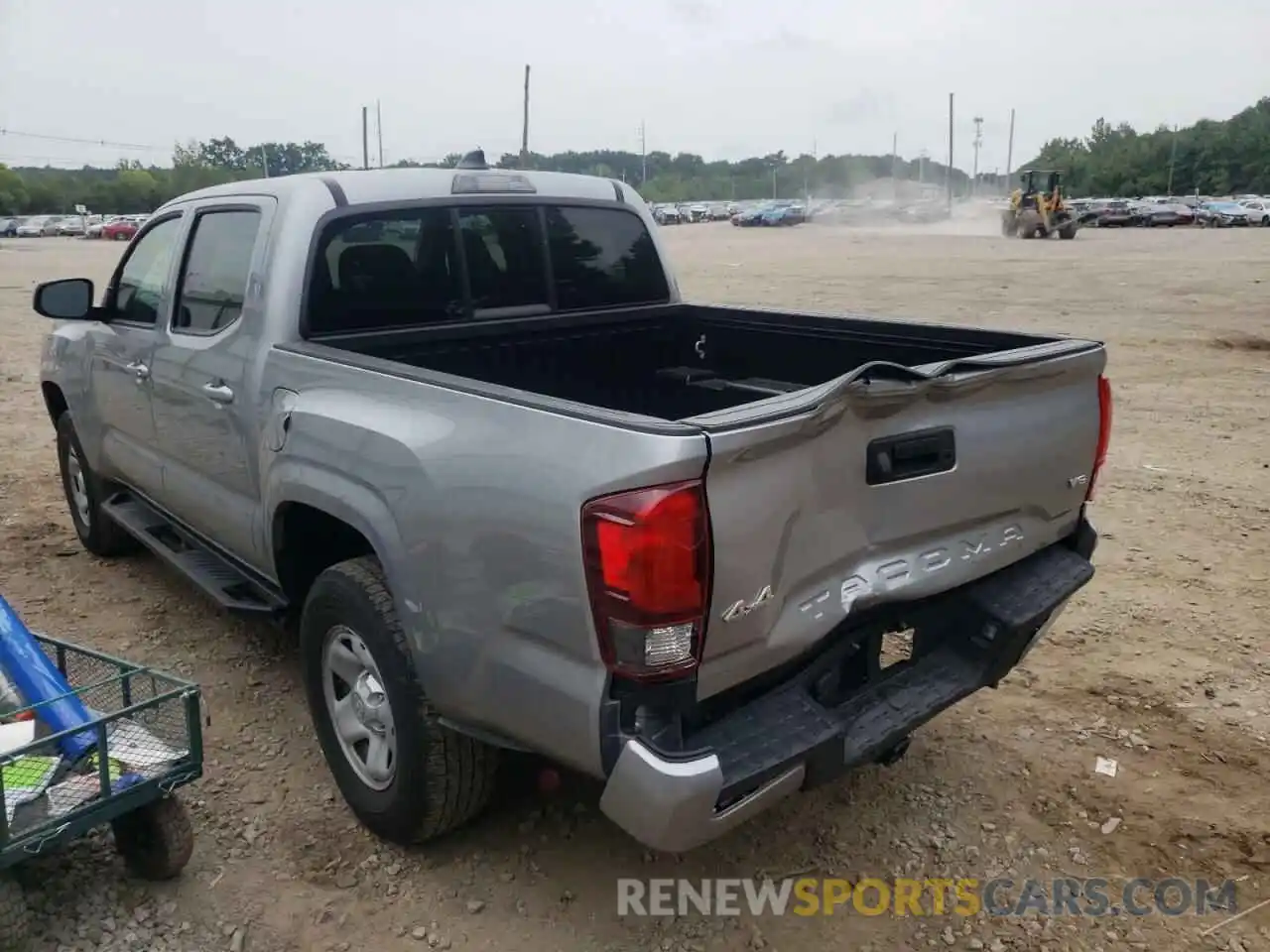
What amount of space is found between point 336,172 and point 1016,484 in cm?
257

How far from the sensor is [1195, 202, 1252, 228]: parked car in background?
4884 cm

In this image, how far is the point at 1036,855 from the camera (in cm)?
325

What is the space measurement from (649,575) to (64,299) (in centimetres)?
357

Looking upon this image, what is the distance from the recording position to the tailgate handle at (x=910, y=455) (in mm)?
2660

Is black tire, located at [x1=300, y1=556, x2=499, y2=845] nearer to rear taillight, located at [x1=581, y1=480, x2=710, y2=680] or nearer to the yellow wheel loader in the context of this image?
rear taillight, located at [x1=581, y1=480, x2=710, y2=680]

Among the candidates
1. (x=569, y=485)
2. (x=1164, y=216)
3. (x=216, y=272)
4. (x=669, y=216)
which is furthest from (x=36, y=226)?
(x=569, y=485)

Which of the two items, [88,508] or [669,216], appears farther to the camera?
[669,216]

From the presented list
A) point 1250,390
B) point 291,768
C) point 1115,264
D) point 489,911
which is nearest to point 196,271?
Answer: point 291,768

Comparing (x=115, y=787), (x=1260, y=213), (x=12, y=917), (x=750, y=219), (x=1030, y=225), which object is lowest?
(x=12, y=917)

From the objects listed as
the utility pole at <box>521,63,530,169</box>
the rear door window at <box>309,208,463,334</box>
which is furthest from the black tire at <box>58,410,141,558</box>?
the utility pole at <box>521,63,530,169</box>

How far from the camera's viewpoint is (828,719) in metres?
2.62

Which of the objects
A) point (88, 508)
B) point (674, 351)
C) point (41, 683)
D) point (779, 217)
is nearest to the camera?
point (41, 683)

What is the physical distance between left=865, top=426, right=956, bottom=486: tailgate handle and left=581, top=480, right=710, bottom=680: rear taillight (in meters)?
0.61

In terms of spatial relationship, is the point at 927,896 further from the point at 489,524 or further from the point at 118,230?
the point at 118,230
